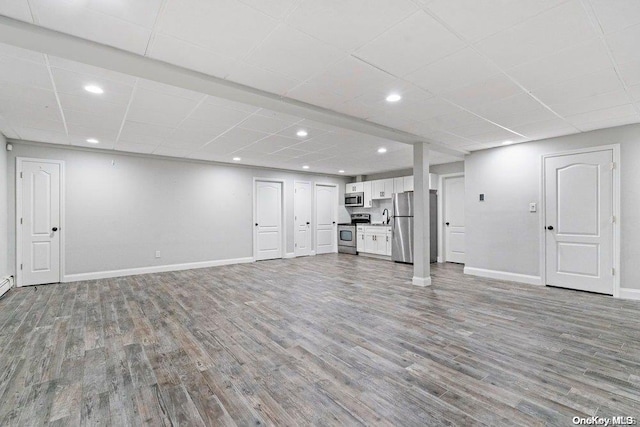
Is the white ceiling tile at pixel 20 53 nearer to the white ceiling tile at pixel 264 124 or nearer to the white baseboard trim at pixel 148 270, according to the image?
the white ceiling tile at pixel 264 124

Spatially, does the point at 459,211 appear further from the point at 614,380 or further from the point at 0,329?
the point at 0,329

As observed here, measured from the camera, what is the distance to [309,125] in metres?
4.25

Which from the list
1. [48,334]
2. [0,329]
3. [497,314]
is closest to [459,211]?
[497,314]

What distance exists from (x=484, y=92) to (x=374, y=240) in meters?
5.80

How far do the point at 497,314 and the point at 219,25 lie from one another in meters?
4.12

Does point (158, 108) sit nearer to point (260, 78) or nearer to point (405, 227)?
point (260, 78)

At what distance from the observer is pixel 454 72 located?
8.84 feet

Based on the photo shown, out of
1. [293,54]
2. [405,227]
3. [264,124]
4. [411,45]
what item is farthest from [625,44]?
[405,227]

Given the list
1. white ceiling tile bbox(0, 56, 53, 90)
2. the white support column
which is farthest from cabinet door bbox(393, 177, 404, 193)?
white ceiling tile bbox(0, 56, 53, 90)

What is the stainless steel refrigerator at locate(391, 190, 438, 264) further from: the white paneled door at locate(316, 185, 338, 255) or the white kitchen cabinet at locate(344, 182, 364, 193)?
the white paneled door at locate(316, 185, 338, 255)

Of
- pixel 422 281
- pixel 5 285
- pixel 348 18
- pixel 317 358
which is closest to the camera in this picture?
pixel 348 18

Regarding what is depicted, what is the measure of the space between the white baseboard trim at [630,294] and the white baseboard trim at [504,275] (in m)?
0.99

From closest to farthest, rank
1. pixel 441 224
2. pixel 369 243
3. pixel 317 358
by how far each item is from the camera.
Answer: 1. pixel 317 358
2. pixel 441 224
3. pixel 369 243

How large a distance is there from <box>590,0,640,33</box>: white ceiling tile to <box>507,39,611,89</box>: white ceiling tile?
0.55 ft
